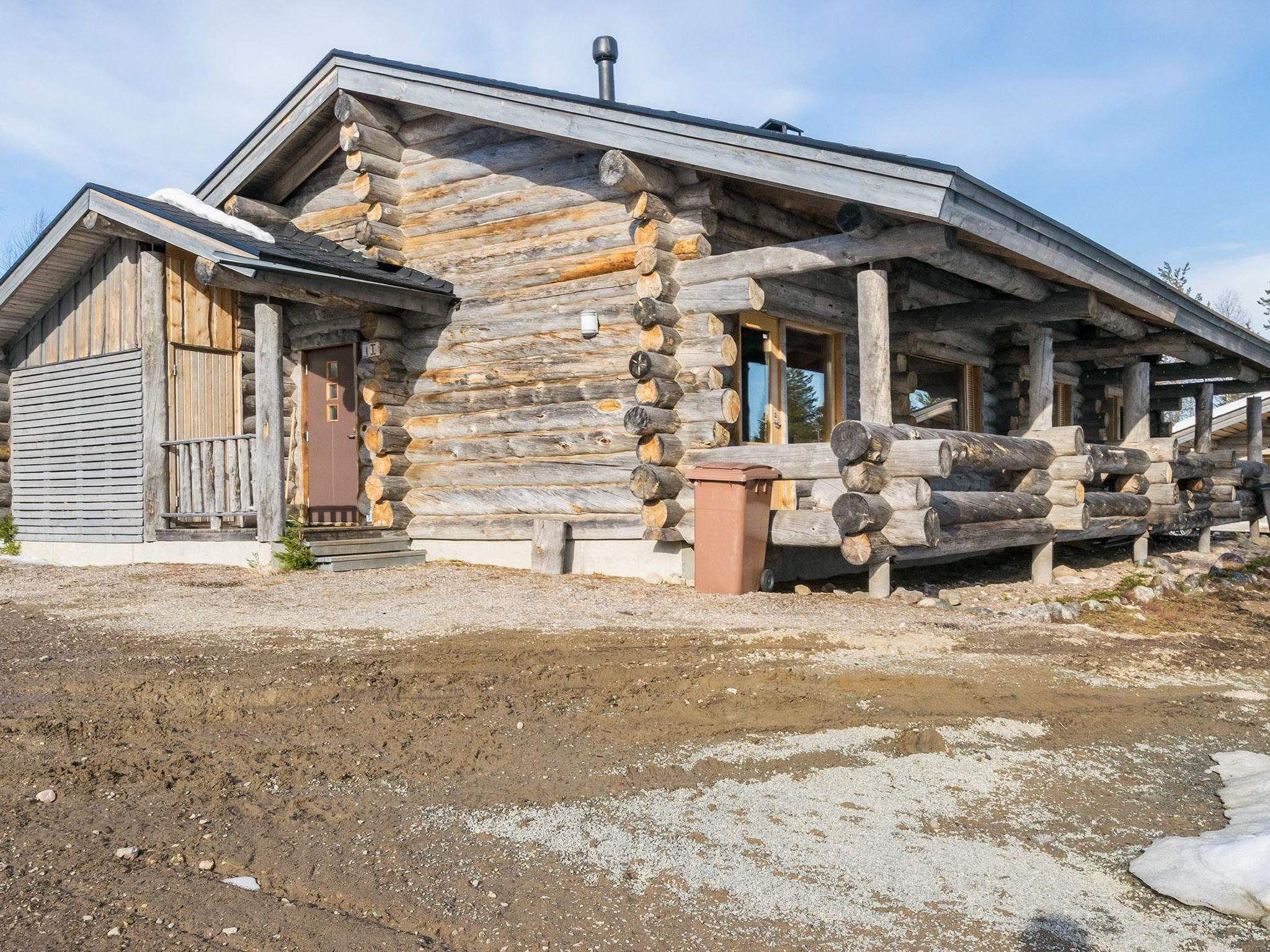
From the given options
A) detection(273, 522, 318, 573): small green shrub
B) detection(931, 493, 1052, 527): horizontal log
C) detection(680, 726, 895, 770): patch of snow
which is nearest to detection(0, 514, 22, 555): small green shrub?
detection(273, 522, 318, 573): small green shrub

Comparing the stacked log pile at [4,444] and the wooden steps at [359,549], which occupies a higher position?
the stacked log pile at [4,444]

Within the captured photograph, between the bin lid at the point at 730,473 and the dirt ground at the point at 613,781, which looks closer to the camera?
the dirt ground at the point at 613,781

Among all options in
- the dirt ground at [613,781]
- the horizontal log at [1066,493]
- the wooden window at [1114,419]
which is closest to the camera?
the dirt ground at [613,781]

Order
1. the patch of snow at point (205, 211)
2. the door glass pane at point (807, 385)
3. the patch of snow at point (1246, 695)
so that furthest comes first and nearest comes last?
the patch of snow at point (205, 211), the door glass pane at point (807, 385), the patch of snow at point (1246, 695)

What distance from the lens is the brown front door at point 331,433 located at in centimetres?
1204

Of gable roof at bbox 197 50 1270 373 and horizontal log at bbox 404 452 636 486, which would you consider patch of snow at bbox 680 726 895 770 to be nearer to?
gable roof at bbox 197 50 1270 373

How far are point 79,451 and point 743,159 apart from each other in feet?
28.9

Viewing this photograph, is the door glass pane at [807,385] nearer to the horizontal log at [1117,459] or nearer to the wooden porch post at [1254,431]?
the horizontal log at [1117,459]

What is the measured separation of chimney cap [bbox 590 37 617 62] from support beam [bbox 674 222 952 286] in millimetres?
4201

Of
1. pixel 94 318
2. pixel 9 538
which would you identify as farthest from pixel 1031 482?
pixel 9 538

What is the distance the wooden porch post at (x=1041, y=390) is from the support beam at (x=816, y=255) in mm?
3171

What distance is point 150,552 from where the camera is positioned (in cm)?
1123

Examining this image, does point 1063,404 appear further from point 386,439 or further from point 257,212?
point 257,212

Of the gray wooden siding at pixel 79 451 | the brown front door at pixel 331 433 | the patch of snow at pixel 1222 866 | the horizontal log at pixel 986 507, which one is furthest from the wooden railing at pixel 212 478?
the patch of snow at pixel 1222 866
